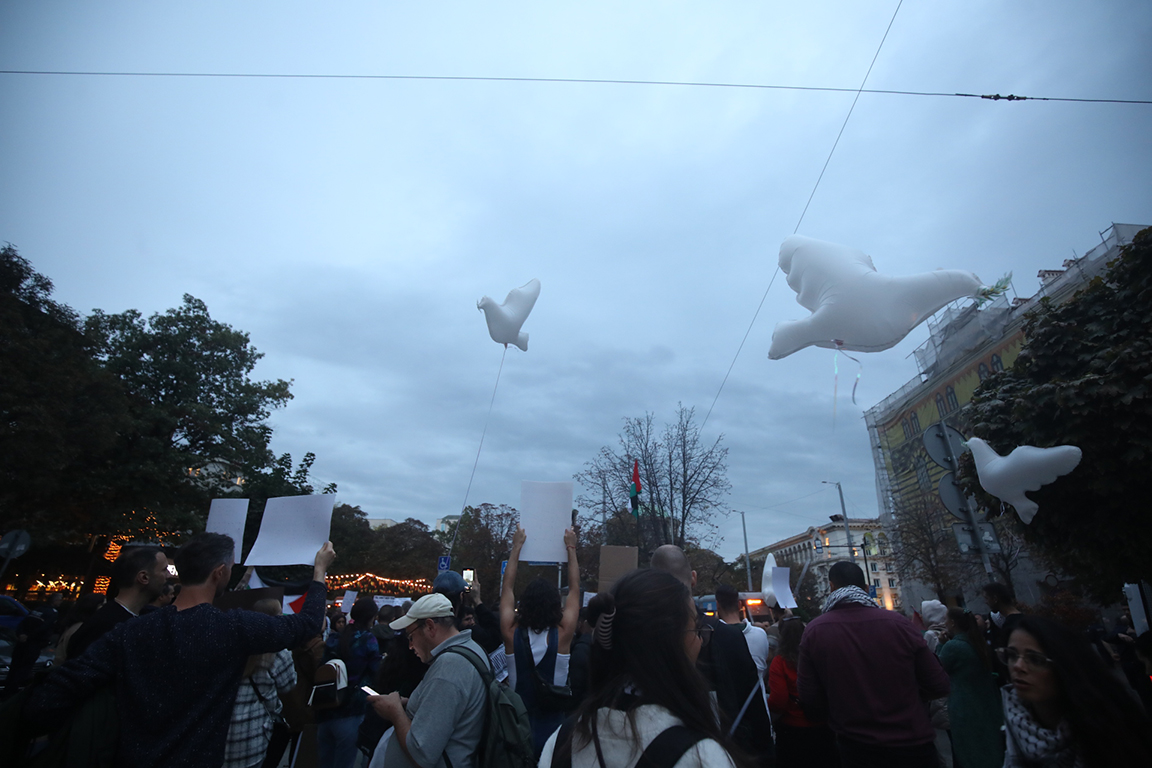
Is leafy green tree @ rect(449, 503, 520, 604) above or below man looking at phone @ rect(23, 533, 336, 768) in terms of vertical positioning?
above

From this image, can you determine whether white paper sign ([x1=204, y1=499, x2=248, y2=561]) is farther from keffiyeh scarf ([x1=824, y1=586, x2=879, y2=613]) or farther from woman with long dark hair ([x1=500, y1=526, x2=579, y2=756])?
keffiyeh scarf ([x1=824, y1=586, x2=879, y2=613])

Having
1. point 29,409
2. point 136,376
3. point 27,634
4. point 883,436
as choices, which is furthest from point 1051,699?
point 883,436

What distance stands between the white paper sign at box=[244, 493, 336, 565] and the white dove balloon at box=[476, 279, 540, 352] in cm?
347

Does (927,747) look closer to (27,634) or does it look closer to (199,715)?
(199,715)

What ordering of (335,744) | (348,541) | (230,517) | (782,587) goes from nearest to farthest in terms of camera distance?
1. (335,744)
2. (230,517)
3. (782,587)
4. (348,541)

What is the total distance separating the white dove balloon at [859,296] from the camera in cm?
537

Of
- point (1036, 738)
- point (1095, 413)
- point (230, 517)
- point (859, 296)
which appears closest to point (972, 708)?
point (1036, 738)

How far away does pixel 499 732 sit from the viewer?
2.52m

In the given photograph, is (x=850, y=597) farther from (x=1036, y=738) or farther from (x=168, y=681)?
(x=168, y=681)

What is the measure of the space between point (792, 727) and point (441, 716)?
277cm

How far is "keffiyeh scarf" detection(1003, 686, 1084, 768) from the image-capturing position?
7.20 ft

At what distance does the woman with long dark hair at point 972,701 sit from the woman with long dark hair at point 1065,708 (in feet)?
4.66

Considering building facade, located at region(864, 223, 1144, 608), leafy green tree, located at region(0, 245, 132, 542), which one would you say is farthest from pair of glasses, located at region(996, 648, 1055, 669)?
building facade, located at region(864, 223, 1144, 608)

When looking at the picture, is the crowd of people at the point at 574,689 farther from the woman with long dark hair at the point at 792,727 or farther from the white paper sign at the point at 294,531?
the white paper sign at the point at 294,531
